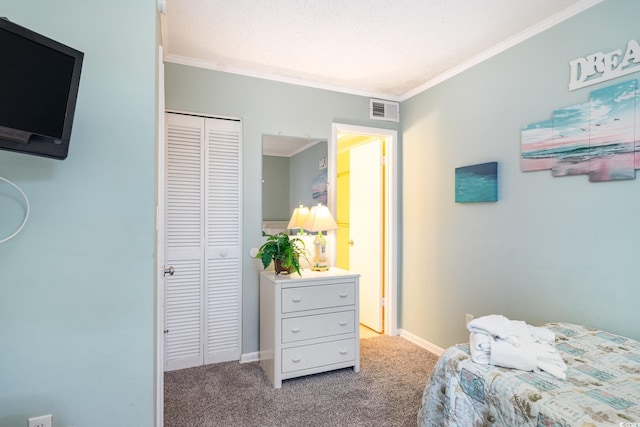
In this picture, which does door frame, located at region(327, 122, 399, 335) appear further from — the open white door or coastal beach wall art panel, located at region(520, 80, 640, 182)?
coastal beach wall art panel, located at region(520, 80, 640, 182)

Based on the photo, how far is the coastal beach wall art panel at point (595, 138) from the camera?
1747 mm

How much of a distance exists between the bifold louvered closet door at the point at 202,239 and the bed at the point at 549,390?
178cm

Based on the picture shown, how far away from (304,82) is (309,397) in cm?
255

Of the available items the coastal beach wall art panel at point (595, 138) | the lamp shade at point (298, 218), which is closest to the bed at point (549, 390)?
the coastal beach wall art panel at point (595, 138)

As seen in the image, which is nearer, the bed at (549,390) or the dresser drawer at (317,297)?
the bed at (549,390)

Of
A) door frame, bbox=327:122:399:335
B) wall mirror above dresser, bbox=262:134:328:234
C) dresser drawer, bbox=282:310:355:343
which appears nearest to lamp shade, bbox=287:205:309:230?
wall mirror above dresser, bbox=262:134:328:234

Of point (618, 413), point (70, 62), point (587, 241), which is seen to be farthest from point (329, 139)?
point (618, 413)

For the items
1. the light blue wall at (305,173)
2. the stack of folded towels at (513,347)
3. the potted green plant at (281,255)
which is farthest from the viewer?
the light blue wall at (305,173)

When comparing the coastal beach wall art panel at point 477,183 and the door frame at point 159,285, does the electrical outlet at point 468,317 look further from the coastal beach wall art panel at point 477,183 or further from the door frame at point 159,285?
the door frame at point 159,285

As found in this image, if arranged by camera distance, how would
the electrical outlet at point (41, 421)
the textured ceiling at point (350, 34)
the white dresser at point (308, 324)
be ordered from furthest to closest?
the white dresser at point (308, 324), the textured ceiling at point (350, 34), the electrical outlet at point (41, 421)

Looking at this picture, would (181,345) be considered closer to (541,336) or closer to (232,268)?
(232,268)

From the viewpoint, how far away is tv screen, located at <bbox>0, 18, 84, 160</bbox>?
0.94m

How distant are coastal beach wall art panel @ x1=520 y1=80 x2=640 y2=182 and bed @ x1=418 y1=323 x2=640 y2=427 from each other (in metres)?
0.88

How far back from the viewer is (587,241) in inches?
76.2
